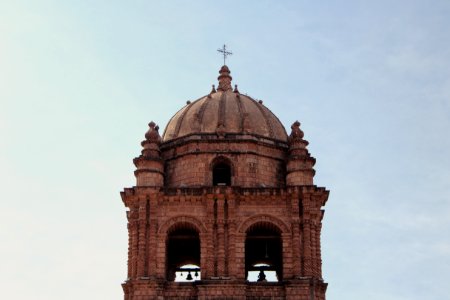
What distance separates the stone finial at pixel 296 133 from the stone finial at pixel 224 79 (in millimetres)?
4340

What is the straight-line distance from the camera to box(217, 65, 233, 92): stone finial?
44.8m

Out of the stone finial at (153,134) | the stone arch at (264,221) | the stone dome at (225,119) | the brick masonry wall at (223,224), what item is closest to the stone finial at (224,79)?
the stone dome at (225,119)

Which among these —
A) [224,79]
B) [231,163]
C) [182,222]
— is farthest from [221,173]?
[224,79]

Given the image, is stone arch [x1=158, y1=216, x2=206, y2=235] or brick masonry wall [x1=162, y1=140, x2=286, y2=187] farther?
brick masonry wall [x1=162, y1=140, x2=286, y2=187]

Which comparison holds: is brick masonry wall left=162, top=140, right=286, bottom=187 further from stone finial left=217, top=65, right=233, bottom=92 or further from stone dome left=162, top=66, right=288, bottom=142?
stone finial left=217, top=65, right=233, bottom=92

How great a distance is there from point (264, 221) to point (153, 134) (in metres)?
6.01

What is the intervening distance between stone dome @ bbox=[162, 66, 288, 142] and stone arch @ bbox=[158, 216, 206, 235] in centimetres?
399

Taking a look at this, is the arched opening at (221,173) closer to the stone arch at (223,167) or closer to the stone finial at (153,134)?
the stone arch at (223,167)

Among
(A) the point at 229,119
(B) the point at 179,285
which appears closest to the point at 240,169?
(A) the point at 229,119

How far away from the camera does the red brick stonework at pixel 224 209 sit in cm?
3825

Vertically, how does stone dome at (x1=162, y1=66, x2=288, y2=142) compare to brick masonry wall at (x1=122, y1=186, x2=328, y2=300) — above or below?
above

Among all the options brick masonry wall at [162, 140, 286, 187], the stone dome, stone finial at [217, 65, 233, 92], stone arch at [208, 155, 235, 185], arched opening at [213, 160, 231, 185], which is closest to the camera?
brick masonry wall at [162, 140, 286, 187]

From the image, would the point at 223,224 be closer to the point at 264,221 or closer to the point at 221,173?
the point at 264,221

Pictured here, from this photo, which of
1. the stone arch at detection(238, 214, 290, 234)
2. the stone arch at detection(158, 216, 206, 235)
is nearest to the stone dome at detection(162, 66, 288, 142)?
the stone arch at detection(238, 214, 290, 234)
